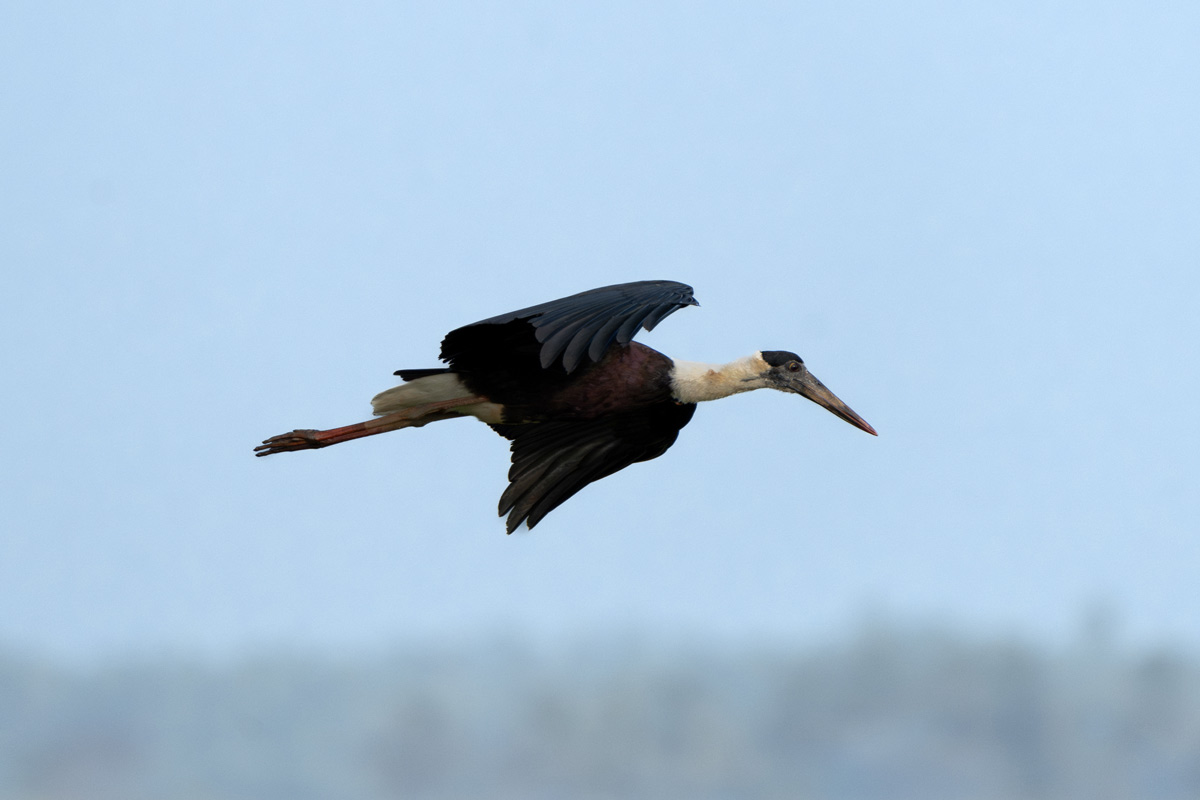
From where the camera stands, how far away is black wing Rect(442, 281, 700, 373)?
24.5 ft

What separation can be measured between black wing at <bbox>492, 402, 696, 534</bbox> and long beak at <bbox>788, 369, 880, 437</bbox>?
26.7 inches

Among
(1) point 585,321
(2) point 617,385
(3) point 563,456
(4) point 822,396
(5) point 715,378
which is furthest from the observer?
(3) point 563,456

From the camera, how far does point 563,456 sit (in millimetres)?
9109

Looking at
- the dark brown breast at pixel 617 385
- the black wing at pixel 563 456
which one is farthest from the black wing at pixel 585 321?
the black wing at pixel 563 456

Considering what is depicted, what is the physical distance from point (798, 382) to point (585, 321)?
1597mm

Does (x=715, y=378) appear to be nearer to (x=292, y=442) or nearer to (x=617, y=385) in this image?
(x=617, y=385)

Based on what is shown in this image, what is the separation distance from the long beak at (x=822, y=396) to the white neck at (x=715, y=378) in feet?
0.70

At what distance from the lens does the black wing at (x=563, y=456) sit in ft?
29.3

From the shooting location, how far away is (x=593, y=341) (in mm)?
7484

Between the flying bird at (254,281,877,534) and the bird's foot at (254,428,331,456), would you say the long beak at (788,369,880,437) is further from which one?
the bird's foot at (254,428,331,456)

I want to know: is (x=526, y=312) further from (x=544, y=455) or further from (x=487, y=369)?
(x=544, y=455)

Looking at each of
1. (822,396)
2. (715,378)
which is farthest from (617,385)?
(822,396)

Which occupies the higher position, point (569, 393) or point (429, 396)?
point (429, 396)

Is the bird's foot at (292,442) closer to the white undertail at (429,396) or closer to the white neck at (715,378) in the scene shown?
the white undertail at (429,396)
